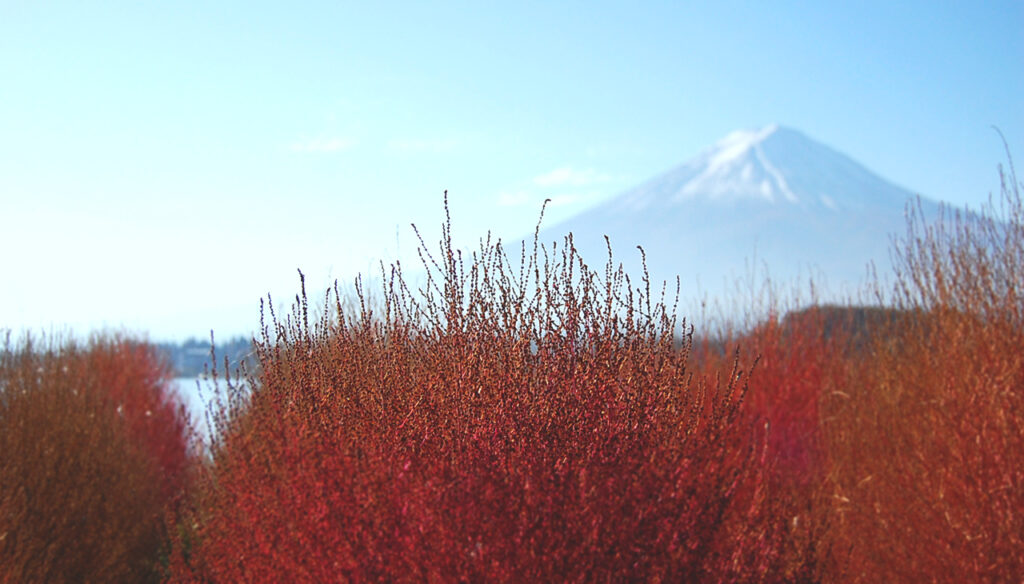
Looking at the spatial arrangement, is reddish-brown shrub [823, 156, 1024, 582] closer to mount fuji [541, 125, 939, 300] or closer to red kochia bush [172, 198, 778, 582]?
red kochia bush [172, 198, 778, 582]

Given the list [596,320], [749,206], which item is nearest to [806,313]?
[596,320]

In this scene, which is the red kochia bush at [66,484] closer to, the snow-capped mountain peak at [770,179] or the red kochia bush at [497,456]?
the red kochia bush at [497,456]

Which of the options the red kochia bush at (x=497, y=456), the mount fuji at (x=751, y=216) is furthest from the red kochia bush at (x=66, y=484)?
the mount fuji at (x=751, y=216)

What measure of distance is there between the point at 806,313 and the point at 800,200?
156 metres

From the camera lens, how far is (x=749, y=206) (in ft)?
517

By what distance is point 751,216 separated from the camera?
15525 cm

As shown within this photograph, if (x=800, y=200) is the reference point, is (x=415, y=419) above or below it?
below

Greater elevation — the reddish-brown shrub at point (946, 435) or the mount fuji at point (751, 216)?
the mount fuji at point (751, 216)

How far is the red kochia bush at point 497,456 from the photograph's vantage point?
290 cm

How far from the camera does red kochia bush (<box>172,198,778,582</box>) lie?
9.51ft

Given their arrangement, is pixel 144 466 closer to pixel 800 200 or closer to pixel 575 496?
pixel 575 496

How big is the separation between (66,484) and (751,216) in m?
155

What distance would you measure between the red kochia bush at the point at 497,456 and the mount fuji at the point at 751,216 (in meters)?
127

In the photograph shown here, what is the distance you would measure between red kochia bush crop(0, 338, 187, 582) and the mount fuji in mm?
122595
